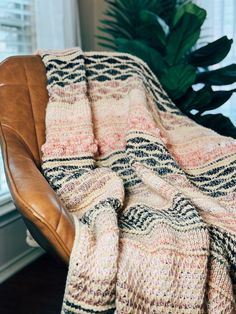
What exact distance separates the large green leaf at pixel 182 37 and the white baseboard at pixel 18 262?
3.71ft

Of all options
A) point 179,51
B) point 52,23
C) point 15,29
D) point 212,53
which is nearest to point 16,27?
point 15,29

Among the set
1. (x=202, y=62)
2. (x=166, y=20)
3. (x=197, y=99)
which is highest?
(x=166, y=20)

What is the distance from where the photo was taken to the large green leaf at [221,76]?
1.80 metres

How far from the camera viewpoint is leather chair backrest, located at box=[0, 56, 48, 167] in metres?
1.40

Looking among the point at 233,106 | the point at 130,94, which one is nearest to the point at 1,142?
the point at 130,94

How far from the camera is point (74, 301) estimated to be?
894 millimetres

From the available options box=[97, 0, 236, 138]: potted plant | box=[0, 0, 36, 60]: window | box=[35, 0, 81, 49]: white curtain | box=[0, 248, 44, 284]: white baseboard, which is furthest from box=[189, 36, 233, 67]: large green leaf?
box=[0, 248, 44, 284]: white baseboard

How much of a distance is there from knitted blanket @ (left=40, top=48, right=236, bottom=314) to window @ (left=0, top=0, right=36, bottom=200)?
14.8 inches

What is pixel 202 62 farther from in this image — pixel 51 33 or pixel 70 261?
pixel 70 261

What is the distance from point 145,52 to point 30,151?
72 cm

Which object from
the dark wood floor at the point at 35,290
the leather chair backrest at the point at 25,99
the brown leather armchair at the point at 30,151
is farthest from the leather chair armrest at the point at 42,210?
the dark wood floor at the point at 35,290

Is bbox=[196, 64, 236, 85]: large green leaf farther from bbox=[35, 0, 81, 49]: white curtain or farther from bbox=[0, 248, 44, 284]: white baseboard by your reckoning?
bbox=[0, 248, 44, 284]: white baseboard

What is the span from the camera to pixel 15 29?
1922 millimetres

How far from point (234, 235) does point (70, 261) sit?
0.45 m
